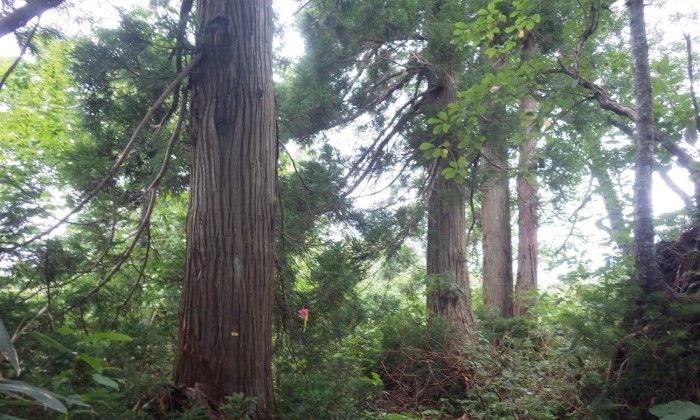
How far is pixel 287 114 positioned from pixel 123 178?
2.15 m

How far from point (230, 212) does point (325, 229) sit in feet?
8.85

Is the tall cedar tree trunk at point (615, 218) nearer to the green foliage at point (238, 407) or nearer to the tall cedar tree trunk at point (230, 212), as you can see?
the tall cedar tree trunk at point (230, 212)

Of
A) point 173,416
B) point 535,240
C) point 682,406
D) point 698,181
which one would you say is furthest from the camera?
point 535,240

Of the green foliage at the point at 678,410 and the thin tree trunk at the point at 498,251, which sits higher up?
the thin tree trunk at the point at 498,251

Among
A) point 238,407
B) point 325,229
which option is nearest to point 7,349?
point 238,407

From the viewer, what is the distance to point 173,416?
289 centimetres

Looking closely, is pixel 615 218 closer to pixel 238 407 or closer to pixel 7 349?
pixel 238 407

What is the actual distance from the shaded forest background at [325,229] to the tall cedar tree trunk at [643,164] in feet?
0.05

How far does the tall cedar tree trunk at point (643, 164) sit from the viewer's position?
3123 mm

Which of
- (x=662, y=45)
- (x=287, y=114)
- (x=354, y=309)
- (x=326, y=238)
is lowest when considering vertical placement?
(x=354, y=309)

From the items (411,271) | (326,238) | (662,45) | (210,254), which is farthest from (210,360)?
(662,45)

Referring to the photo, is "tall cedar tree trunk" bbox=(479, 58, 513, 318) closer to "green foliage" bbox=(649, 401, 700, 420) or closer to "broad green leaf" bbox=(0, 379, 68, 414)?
"green foliage" bbox=(649, 401, 700, 420)

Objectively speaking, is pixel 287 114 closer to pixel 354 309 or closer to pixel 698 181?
pixel 354 309

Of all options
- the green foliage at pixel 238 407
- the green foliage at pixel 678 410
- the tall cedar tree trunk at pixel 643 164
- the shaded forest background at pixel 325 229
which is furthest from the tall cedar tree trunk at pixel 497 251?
the green foliage at pixel 238 407
